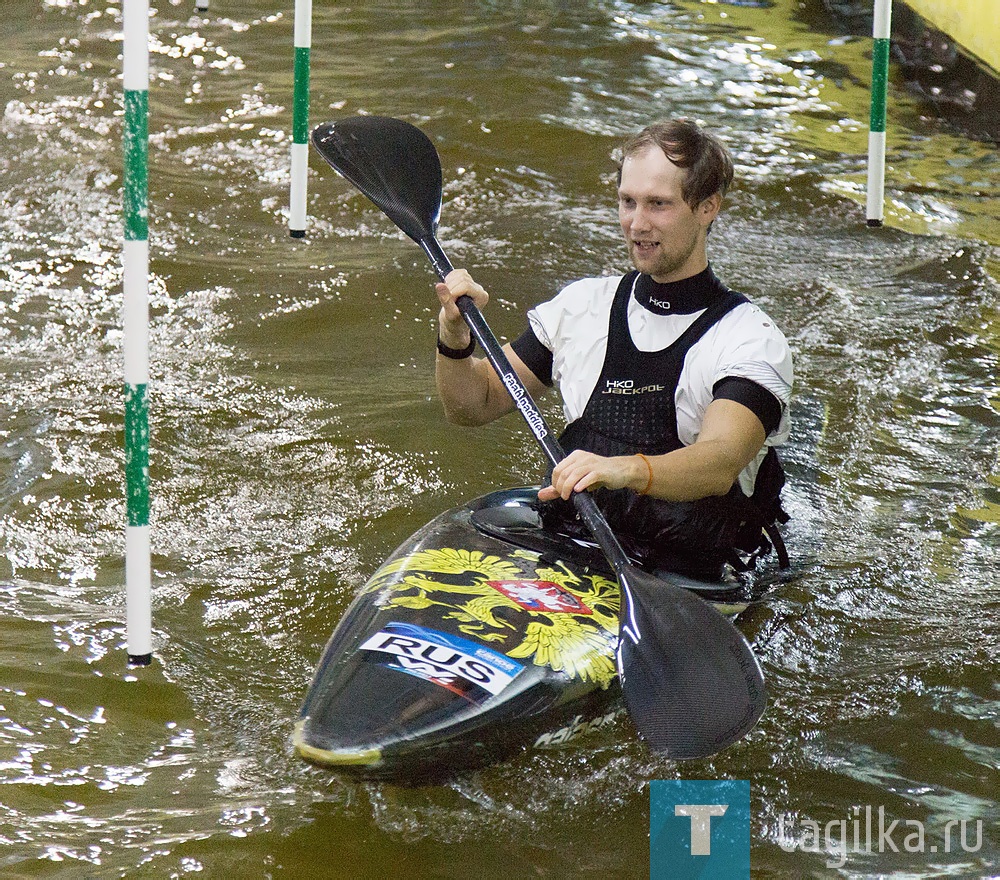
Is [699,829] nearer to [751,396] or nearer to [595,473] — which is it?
[595,473]

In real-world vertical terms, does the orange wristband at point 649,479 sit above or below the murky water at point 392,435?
above

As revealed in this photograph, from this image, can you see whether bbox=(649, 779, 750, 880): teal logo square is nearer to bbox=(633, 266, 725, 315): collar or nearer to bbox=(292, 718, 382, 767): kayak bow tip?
bbox=(292, 718, 382, 767): kayak bow tip

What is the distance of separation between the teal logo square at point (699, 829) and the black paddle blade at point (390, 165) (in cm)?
129

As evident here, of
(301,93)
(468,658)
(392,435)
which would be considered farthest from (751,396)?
(301,93)

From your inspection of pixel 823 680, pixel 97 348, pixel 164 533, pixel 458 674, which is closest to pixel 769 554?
pixel 823 680

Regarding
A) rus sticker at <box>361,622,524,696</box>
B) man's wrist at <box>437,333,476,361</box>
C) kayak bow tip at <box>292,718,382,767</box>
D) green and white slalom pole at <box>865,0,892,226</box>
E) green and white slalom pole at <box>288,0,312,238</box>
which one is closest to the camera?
kayak bow tip at <box>292,718,382,767</box>

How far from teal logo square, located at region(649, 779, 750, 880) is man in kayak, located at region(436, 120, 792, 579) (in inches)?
16.6

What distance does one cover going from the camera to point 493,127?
5734 mm

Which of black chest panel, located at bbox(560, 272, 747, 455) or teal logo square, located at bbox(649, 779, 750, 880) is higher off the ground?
black chest panel, located at bbox(560, 272, 747, 455)

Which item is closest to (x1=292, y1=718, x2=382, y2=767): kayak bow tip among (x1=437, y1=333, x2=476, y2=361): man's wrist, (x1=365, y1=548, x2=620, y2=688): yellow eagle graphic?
(x1=365, y1=548, x2=620, y2=688): yellow eagle graphic

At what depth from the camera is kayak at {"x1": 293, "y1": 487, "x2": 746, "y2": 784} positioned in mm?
1757

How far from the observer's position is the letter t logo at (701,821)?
1817 mm

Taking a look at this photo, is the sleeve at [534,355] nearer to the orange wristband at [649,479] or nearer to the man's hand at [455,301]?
the man's hand at [455,301]

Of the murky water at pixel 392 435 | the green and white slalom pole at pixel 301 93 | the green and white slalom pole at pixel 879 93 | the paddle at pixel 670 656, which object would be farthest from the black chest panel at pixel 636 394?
the green and white slalom pole at pixel 879 93
